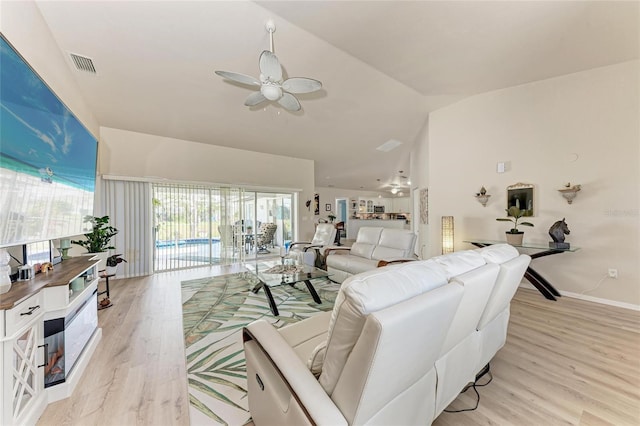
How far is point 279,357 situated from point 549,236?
4.66m

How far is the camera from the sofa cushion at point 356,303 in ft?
2.82

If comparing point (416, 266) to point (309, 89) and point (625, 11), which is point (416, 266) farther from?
point (625, 11)

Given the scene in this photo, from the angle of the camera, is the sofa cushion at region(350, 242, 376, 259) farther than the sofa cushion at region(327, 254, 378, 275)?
Yes

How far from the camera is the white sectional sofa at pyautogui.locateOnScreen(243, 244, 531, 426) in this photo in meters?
0.84

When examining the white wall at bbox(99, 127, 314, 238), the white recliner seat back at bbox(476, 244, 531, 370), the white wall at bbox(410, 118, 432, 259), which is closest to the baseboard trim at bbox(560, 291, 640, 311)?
the white wall at bbox(410, 118, 432, 259)

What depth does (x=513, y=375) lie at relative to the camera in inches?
72.8

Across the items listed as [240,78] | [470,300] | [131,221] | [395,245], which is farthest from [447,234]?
[131,221]

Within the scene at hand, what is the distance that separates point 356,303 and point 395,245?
333 cm

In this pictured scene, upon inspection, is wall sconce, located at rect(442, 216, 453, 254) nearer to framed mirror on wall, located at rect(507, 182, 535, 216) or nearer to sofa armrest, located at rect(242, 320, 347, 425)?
framed mirror on wall, located at rect(507, 182, 535, 216)

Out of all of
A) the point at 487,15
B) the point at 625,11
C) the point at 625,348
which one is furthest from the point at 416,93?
the point at 625,348

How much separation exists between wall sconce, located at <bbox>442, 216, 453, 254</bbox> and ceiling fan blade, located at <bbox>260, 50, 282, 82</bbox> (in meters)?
3.97

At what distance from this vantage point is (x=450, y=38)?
9.42 ft

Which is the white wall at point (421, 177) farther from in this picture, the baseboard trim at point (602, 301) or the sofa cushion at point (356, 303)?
the sofa cushion at point (356, 303)

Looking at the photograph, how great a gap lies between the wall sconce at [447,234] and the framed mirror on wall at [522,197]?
37.7 inches
